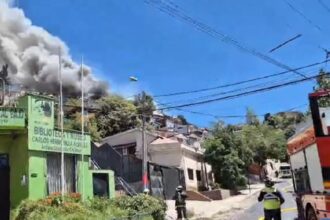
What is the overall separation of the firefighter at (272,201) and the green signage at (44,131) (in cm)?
1052

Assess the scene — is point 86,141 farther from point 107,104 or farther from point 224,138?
point 107,104

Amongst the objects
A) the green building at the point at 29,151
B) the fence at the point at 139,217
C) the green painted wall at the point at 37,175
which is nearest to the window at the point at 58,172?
the green building at the point at 29,151

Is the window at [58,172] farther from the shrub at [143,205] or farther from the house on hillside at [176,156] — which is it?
the house on hillside at [176,156]

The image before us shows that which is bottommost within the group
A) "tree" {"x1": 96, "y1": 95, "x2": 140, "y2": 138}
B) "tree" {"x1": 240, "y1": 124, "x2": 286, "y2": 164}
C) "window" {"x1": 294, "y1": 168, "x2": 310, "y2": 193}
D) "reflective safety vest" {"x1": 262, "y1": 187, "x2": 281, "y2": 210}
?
"reflective safety vest" {"x1": 262, "y1": 187, "x2": 281, "y2": 210}

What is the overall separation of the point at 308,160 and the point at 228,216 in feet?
39.4

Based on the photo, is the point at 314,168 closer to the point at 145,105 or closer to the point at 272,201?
the point at 272,201

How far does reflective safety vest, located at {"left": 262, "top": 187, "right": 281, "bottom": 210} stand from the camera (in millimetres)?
13469

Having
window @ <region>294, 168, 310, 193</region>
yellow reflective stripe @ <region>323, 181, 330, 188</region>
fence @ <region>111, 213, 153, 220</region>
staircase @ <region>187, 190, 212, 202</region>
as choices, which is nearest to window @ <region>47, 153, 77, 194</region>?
fence @ <region>111, 213, 153, 220</region>

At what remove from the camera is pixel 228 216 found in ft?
81.1

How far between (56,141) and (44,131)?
902 millimetres

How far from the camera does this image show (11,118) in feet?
66.2

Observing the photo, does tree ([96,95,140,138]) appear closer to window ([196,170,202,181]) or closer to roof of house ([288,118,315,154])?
window ([196,170,202,181])

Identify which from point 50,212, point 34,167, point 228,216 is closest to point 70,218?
point 50,212

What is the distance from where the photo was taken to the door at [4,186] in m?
19.8
